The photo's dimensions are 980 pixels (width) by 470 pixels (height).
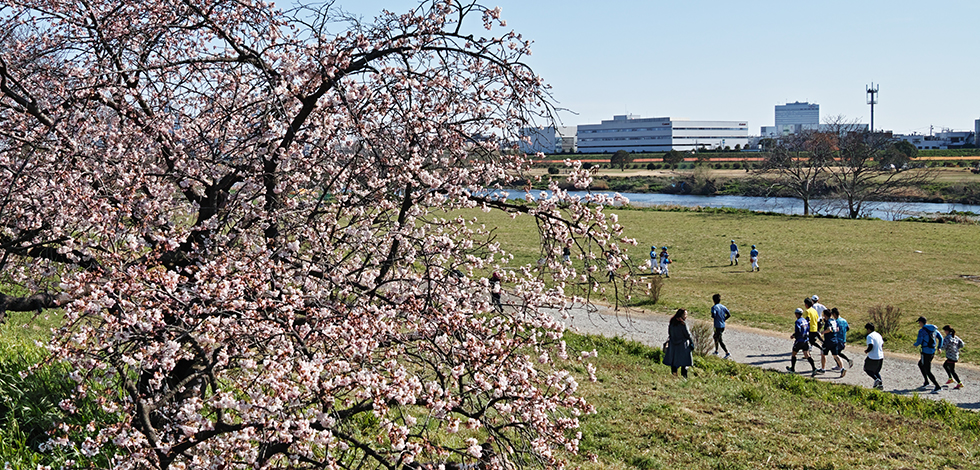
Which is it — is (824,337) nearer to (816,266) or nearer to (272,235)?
(272,235)

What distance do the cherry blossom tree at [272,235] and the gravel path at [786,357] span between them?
6025 millimetres

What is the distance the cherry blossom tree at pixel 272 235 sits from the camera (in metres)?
4.85

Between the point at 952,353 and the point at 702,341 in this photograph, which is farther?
the point at 702,341

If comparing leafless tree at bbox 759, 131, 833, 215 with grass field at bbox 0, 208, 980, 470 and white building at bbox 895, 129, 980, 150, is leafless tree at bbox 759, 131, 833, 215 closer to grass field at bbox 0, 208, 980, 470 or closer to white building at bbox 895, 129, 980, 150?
grass field at bbox 0, 208, 980, 470

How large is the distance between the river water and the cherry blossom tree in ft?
147

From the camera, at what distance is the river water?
5484 cm

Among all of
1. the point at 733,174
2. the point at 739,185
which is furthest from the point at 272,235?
the point at 733,174

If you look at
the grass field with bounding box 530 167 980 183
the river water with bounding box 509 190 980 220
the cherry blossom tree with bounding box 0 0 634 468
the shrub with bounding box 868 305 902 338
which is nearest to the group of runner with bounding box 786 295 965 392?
the shrub with bounding box 868 305 902 338

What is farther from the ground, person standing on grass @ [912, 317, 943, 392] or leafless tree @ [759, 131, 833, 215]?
leafless tree @ [759, 131, 833, 215]

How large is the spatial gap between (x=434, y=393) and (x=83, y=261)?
10.6ft

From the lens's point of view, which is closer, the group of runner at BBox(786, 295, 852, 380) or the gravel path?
the gravel path

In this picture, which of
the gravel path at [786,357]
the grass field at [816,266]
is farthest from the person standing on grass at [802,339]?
the grass field at [816,266]

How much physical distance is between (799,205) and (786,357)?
179 feet

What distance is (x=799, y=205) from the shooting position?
218 ft
